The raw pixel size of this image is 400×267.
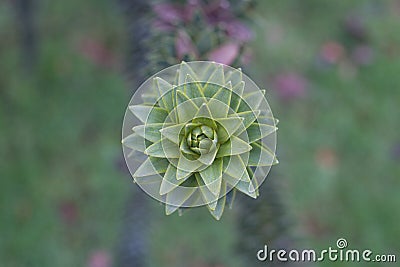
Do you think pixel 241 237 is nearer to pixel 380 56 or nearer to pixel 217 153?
pixel 217 153

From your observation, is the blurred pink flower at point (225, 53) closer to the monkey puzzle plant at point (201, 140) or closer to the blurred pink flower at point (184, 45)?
the blurred pink flower at point (184, 45)

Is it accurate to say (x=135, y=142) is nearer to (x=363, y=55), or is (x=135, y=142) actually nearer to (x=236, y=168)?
(x=236, y=168)

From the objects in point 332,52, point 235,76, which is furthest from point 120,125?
point 235,76

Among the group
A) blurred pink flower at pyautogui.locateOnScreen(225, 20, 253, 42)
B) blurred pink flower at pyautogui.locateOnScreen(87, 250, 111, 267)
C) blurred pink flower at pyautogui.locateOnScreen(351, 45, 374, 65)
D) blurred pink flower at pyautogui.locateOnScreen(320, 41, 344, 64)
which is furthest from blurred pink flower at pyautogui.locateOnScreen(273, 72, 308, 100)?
blurred pink flower at pyautogui.locateOnScreen(225, 20, 253, 42)

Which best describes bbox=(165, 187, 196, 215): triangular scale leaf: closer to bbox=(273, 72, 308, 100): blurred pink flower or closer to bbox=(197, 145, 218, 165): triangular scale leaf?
bbox=(197, 145, 218, 165): triangular scale leaf

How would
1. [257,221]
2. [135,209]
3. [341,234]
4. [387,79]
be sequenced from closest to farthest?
1. [257,221]
2. [135,209]
3. [341,234]
4. [387,79]

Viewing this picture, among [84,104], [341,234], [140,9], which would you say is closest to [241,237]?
[140,9]
